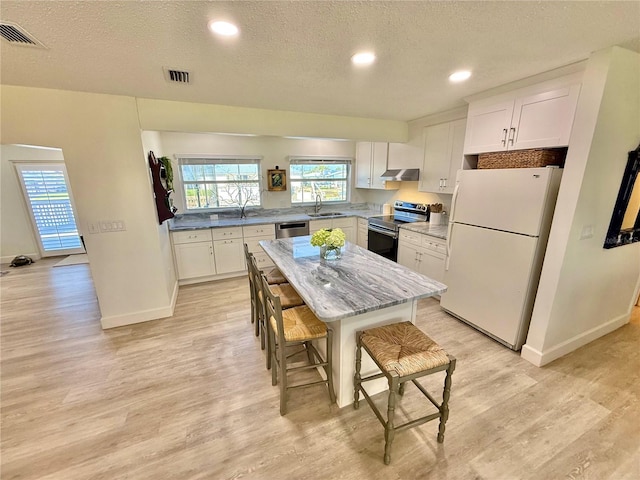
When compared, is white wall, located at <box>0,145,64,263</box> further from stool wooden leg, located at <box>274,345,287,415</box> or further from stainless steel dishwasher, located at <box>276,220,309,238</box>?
stool wooden leg, located at <box>274,345,287,415</box>

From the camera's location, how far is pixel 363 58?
1794 mm

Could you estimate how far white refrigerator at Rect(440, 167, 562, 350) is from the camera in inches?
85.7

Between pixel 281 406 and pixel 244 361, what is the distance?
0.71 m

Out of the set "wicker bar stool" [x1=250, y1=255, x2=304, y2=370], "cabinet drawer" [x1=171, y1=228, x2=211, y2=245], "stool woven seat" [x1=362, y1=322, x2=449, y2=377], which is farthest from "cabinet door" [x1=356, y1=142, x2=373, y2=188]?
"stool woven seat" [x1=362, y1=322, x2=449, y2=377]

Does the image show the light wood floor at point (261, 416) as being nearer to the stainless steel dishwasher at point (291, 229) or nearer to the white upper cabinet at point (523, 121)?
the white upper cabinet at point (523, 121)

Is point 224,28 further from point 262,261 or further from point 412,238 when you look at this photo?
point 262,261

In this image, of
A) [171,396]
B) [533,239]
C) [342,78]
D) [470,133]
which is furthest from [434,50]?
[171,396]

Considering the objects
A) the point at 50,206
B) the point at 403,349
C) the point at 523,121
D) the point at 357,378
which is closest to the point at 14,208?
the point at 50,206

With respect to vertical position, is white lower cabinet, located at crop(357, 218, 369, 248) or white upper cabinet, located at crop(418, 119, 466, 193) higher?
white upper cabinet, located at crop(418, 119, 466, 193)

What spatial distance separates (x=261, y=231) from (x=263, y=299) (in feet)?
8.08

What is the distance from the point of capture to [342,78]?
2.16 m

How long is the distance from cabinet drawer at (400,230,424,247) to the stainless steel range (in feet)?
0.38

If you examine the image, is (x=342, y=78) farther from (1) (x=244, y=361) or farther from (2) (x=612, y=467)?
(2) (x=612, y=467)

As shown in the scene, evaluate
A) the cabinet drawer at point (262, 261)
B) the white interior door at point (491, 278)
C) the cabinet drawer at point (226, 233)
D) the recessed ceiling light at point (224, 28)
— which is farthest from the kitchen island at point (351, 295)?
the cabinet drawer at point (262, 261)
